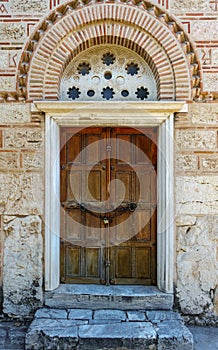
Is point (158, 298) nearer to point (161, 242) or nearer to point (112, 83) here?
point (161, 242)

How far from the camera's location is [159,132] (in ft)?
13.1

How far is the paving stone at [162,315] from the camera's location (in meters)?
3.61

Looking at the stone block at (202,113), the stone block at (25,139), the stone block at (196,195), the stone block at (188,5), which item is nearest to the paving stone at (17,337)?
the stone block at (25,139)

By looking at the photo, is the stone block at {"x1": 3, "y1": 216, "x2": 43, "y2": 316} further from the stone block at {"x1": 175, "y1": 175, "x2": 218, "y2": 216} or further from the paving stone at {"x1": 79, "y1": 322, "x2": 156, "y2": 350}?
the stone block at {"x1": 175, "y1": 175, "x2": 218, "y2": 216}

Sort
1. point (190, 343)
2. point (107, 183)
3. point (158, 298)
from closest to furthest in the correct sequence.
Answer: point (190, 343) → point (158, 298) → point (107, 183)

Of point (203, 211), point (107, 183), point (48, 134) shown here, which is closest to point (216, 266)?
point (203, 211)

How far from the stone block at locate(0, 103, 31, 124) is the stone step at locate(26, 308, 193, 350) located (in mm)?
2296

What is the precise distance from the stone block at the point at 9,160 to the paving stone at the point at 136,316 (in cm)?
218

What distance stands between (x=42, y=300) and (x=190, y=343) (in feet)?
5.73

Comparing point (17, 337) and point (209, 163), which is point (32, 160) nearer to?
point (17, 337)

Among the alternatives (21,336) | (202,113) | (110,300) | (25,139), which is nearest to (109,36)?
(202,113)

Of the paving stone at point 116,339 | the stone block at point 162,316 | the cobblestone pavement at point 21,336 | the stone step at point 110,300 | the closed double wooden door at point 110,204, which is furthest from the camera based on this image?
the closed double wooden door at point 110,204

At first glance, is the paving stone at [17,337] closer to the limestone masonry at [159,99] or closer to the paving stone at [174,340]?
the limestone masonry at [159,99]

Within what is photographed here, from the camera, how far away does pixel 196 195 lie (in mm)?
3891
